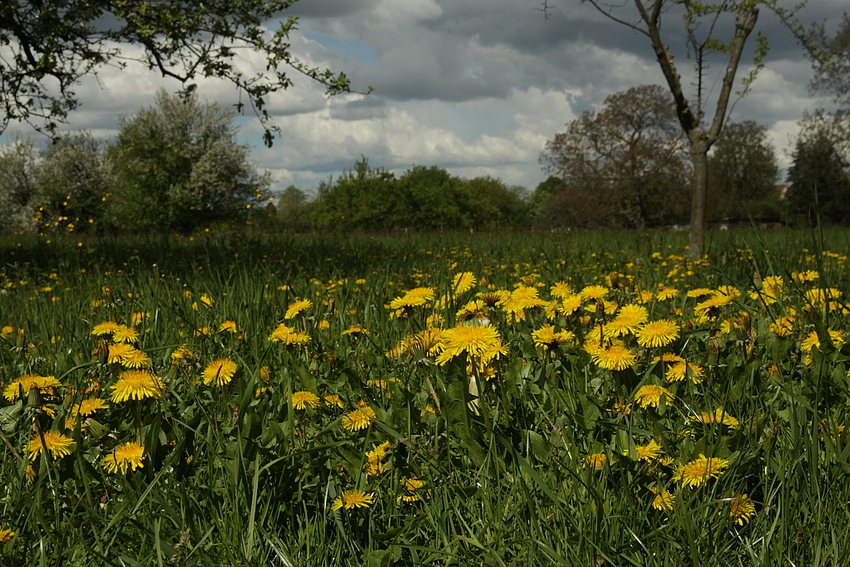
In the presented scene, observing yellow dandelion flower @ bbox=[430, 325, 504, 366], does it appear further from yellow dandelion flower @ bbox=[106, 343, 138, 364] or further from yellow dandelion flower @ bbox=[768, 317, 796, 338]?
yellow dandelion flower @ bbox=[768, 317, 796, 338]

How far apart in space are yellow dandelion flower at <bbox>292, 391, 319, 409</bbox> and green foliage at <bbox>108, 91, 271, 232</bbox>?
110 ft

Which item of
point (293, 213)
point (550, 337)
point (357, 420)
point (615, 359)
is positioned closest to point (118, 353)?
point (357, 420)

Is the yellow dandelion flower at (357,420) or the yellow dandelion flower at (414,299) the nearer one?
the yellow dandelion flower at (357,420)

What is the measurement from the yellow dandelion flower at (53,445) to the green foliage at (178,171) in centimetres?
3369

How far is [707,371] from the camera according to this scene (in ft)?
6.38

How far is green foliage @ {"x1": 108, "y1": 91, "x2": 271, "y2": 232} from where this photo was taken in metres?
33.8

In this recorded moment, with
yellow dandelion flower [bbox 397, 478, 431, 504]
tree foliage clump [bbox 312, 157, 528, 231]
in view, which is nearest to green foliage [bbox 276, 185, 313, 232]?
tree foliage clump [bbox 312, 157, 528, 231]

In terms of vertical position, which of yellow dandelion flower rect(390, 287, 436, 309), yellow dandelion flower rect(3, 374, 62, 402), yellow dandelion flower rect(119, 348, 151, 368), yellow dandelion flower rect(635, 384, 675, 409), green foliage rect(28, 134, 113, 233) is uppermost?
green foliage rect(28, 134, 113, 233)

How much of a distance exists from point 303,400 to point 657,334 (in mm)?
1018

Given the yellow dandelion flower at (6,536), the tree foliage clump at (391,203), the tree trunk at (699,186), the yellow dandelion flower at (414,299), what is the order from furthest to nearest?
the tree foliage clump at (391,203) < the tree trunk at (699,186) < the yellow dandelion flower at (414,299) < the yellow dandelion flower at (6,536)

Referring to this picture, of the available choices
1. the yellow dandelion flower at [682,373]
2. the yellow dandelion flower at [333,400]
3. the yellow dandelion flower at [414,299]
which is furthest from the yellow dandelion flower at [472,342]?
the yellow dandelion flower at [682,373]

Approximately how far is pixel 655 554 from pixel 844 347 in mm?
1249

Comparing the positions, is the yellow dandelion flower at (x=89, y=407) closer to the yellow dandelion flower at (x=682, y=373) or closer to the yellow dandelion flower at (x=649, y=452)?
the yellow dandelion flower at (x=649, y=452)

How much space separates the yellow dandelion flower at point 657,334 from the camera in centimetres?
172
